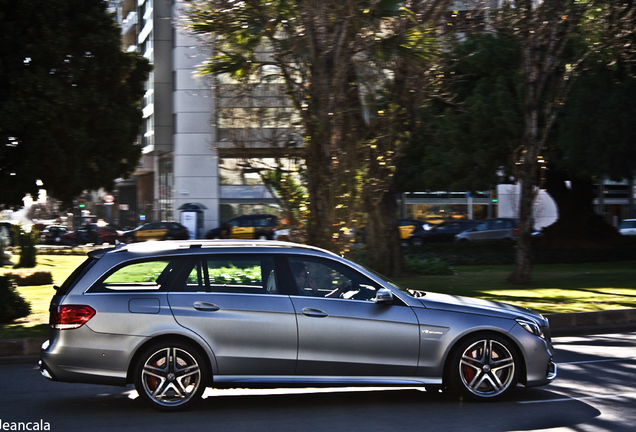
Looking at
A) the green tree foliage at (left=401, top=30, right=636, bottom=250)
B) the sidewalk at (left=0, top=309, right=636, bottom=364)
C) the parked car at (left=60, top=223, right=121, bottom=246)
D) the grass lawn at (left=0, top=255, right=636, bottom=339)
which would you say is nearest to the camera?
the sidewalk at (left=0, top=309, right=636, bottom=364)

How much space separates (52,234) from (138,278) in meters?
45.7

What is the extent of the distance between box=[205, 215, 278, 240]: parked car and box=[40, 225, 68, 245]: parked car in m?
12.1

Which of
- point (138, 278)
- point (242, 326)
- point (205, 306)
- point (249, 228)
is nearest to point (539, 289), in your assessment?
point (242, 326)

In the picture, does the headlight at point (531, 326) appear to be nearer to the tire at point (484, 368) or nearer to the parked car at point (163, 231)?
the tire at point (484, 368)

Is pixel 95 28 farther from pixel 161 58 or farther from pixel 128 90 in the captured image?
pixel 161 58

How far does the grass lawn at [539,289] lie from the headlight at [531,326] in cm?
615

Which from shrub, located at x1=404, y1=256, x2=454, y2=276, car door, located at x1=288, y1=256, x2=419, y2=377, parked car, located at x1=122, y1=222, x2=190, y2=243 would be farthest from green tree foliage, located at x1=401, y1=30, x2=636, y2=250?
parked car, located at x1=122, y1=222, x2=190, y2=243

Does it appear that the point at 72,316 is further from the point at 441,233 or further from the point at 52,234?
the point at 52,234

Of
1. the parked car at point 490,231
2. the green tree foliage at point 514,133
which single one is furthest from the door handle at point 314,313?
the parked car at point 490,231

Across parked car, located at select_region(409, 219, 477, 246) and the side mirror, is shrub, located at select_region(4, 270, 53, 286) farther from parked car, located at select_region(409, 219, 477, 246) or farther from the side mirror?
parked car, located at select_region(409, 219, 477, 246)

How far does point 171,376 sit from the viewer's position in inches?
250

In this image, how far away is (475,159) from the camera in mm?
25906

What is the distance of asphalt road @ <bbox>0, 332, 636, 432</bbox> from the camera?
594cm

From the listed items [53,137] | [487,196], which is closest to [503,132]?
[53,137]
